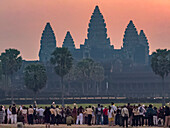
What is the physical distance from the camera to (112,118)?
59.2m

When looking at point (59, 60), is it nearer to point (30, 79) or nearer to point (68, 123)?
point (30, 79)

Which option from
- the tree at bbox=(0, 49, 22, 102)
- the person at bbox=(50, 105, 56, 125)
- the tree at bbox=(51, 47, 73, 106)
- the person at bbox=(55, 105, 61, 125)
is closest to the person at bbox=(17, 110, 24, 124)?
the person at bbox=(50, 105, 56, 125)

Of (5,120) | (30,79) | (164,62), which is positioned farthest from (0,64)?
(5,120)

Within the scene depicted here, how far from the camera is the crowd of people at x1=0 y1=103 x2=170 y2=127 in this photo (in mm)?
58875

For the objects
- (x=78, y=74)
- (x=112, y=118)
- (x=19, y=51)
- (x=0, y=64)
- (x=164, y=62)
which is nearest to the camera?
(x=112, y=118)

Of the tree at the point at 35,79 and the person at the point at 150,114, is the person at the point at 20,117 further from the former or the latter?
the tree at the point at 35,79

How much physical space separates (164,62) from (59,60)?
72.1ft

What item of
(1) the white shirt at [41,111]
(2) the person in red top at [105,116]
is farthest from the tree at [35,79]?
(2) the person in red top at [105,116]

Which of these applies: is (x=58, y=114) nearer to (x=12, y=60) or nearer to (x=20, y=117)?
(x=20, y=117)

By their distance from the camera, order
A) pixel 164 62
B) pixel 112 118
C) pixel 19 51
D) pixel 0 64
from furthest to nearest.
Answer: pixel 0 64, pixel 19 51, pixel 164 62, pixel 112 118

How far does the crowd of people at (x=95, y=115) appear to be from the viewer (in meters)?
58.9

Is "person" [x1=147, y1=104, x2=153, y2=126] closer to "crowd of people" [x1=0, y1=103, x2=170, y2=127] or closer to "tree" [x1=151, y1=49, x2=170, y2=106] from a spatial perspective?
"crowd of people" [x1=0, y1=103, x2=170, y2=127]

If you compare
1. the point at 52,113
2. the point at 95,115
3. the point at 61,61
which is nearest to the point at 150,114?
the point at 95,115

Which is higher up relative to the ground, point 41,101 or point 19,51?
point 19,51
